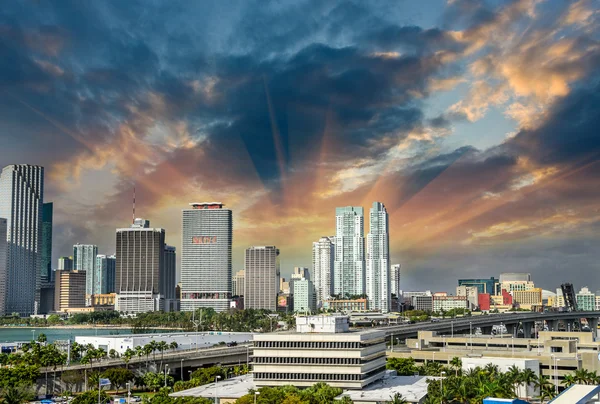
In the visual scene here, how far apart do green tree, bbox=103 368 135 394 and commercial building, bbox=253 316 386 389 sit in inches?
1487

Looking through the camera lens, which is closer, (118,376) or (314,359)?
(314,359)

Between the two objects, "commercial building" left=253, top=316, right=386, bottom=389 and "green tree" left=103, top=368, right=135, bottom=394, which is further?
"green tree" left=103, top=368, right=135, bottom=394

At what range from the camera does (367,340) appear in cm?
10781

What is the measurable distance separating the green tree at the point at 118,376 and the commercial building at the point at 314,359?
124 ft

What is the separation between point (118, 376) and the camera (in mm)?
134000

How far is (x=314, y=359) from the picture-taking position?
348 feet

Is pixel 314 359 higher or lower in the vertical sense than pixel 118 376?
higher

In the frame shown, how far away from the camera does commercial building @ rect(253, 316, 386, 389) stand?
105 metres

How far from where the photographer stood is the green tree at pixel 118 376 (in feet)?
438

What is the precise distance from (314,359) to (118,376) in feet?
153

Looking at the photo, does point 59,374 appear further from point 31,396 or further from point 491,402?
point 491,402

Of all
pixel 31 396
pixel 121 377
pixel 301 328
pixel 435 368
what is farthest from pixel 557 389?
pixel 31 396

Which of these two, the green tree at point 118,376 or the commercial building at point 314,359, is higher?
the commercial building at point 314,359

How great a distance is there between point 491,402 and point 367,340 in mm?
42785
